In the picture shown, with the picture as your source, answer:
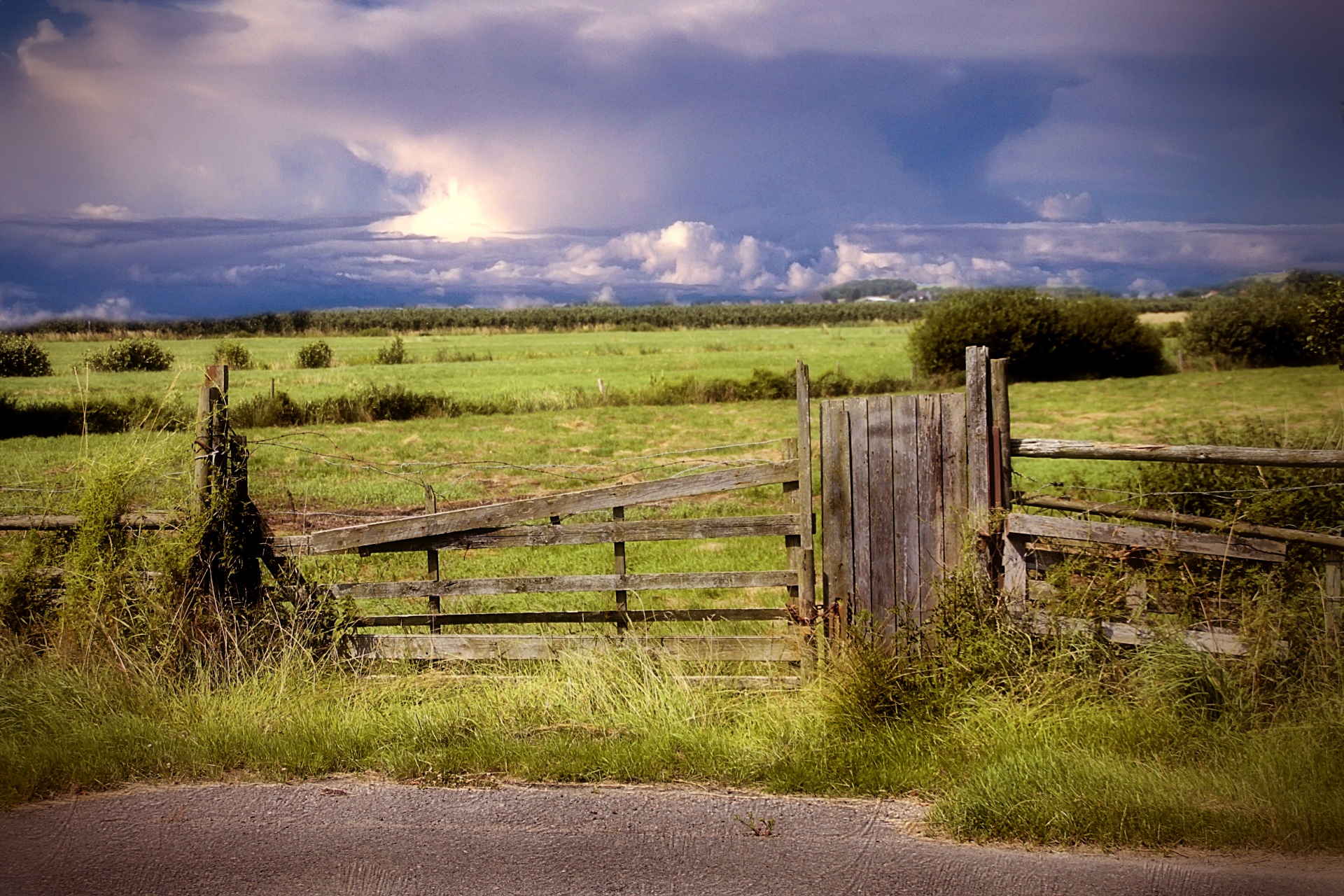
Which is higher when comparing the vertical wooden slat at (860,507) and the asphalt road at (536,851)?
the vertical wooden slat at (860,507)

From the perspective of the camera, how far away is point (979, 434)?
21.0 feet

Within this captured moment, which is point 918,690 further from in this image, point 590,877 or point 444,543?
point 444,543

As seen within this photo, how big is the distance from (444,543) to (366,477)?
57.1 ft

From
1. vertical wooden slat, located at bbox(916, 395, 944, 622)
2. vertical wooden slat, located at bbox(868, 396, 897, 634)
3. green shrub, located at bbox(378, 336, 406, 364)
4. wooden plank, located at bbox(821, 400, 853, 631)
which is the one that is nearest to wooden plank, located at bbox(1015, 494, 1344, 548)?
vertical wooden slat, located at bbox(916, 395, 944, 622)

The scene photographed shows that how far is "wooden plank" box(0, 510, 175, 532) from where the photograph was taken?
7059 millimetres

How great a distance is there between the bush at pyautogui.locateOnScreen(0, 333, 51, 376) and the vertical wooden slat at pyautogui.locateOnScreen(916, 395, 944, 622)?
48.6 meters

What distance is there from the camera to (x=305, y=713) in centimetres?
604

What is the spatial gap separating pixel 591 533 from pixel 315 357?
185 feet

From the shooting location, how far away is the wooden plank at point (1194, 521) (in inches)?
213

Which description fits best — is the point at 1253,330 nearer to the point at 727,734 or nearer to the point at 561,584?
the point at 561,584

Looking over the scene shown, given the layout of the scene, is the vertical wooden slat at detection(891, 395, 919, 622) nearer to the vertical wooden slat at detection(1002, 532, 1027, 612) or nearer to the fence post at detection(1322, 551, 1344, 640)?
the vertical wooden slat at detection(1002, 532, 1027, 612)

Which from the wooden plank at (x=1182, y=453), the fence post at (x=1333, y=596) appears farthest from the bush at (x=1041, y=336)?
the fence post at (x=1333, y=596)

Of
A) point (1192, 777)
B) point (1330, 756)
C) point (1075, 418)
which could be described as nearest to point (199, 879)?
point (1192, 777)

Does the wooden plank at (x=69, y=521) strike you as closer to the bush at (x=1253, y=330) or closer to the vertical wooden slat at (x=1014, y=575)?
the vertical wooden slat at (x=1014, y=575)
